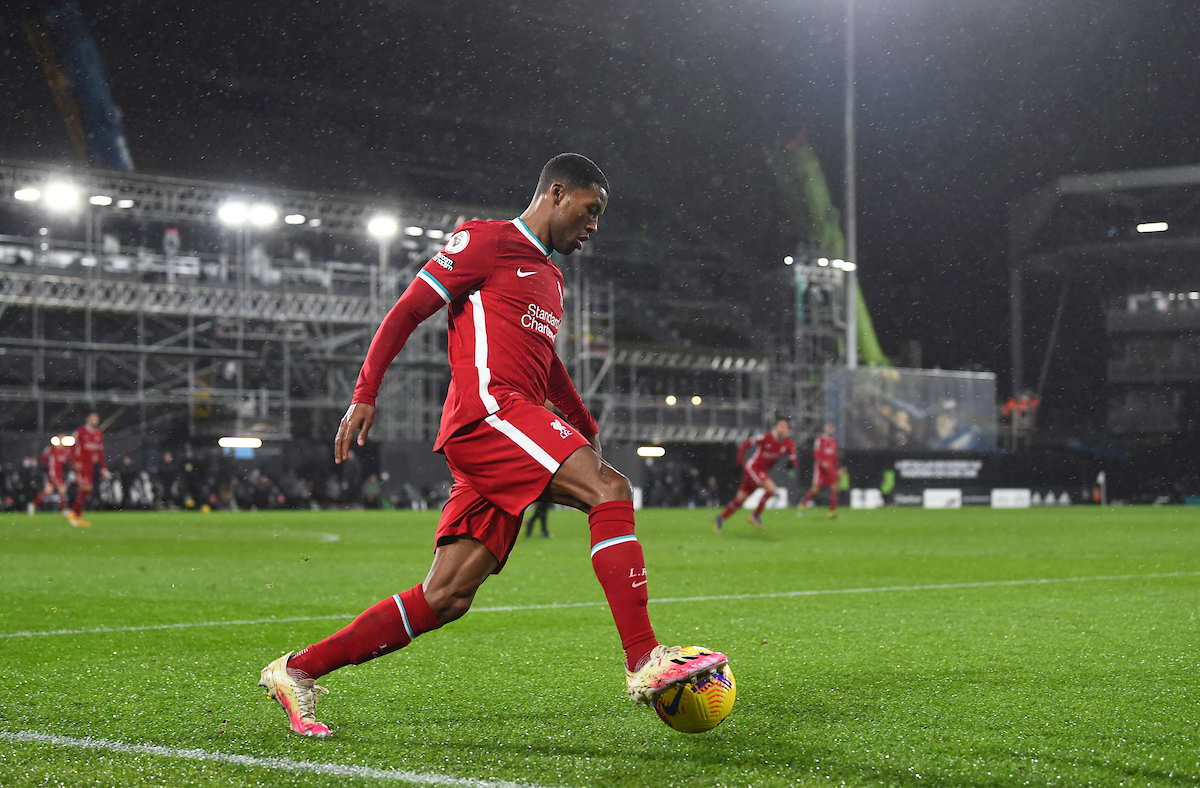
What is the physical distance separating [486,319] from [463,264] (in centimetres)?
19

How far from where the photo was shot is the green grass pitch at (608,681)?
309 cm

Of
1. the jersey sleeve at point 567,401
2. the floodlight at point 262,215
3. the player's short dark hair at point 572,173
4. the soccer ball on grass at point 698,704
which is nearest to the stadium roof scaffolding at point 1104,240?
the floodlight at point 262,215

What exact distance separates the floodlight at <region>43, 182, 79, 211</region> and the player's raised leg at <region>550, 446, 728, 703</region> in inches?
1195

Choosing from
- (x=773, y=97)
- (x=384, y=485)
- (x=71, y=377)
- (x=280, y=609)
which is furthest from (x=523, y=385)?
(x=71, y=377)

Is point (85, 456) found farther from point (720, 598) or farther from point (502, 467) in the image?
point (502, 467)

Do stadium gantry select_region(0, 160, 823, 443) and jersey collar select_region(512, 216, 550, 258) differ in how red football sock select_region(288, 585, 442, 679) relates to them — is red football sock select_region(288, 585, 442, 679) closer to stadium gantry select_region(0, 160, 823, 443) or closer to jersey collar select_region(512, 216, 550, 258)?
jersey collar select_region(512, 216, 550, 258)

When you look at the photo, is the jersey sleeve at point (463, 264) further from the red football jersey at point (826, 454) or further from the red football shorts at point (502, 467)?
the red football jersey at point (826, 454)

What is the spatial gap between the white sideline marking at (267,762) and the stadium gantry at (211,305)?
2945 centimetres

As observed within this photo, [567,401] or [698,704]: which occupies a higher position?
[567,401]

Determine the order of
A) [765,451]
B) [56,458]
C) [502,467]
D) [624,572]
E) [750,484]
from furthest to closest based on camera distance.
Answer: [56,458]
[765,451]
[750,484]
[502,467]
[624,572]

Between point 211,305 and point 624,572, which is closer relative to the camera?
point 624,572

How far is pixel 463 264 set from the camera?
12.0ft

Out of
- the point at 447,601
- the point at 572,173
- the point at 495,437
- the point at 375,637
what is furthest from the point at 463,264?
the point at 375,637

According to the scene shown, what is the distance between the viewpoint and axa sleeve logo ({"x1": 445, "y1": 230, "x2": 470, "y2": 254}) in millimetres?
3693
